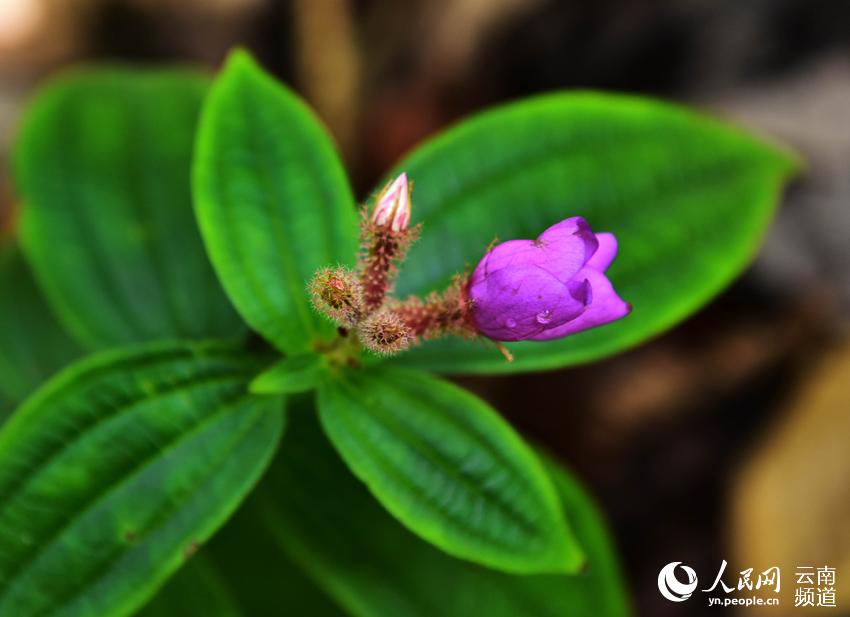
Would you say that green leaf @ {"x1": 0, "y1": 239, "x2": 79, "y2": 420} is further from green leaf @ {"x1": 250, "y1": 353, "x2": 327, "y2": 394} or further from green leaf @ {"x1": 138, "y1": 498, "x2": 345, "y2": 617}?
green leaf @ {"x1": 250, "y1": 353, "x2": 327, "y2": 394}

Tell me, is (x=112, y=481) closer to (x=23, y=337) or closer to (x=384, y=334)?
(x=384, y=334)

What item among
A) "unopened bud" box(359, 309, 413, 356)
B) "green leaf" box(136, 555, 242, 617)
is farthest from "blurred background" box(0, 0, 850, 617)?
"unopened bud" box(359, 309, 413, 356)

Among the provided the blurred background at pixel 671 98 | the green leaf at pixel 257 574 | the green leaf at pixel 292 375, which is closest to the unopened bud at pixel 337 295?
the green leaf at pixel 292 375

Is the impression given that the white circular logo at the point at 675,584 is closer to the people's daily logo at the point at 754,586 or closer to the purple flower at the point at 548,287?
the people's daily logo at the point at 754,586

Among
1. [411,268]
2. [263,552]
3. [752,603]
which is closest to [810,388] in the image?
[752,603]

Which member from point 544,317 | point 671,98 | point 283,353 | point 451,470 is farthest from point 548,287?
point 671,98
